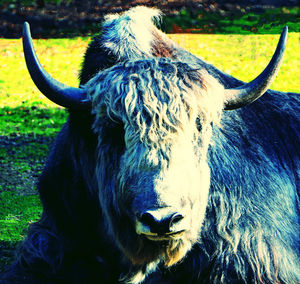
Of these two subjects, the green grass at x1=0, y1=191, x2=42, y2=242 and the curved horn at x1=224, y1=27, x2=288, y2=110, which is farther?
the green grass at x1=0, y1=191, x2=42, y2=242

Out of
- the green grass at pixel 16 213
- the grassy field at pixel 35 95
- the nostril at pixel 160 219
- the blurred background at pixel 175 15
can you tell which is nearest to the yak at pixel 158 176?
the nostril at pixel 160 219

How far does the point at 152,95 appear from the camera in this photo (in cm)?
307

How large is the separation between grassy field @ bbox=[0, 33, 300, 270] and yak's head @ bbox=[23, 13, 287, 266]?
1534mm

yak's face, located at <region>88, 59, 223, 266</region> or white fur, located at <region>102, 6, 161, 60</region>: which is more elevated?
white fur, located at <region>102, 6, 161, 60</region>

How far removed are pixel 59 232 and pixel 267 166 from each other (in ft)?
5.19

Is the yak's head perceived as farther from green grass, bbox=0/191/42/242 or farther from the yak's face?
green grass, bbox=0/191/42/242

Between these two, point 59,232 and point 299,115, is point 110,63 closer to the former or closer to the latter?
point 59,232

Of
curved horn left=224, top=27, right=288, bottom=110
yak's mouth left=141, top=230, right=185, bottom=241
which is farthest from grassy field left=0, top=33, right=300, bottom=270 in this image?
yak's mouth left=141, top=230, right=185, bottom=241

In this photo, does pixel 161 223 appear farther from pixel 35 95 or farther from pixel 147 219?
pixel 35 95

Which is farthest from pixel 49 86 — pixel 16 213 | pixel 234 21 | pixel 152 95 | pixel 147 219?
pixel 234 21

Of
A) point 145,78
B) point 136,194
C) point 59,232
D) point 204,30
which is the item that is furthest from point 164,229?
point 204,30

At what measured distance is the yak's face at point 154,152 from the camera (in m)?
2.82

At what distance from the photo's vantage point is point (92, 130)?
3.48 m

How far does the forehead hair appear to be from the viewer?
3010mm
